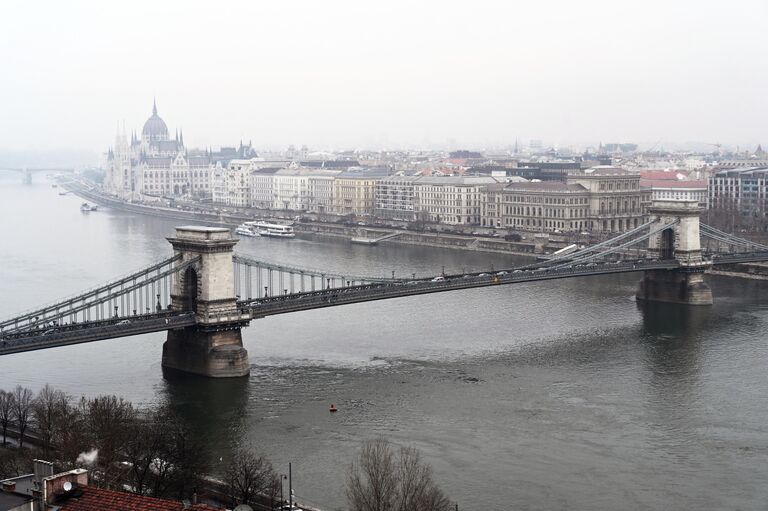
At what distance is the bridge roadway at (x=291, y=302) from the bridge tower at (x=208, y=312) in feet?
0.55

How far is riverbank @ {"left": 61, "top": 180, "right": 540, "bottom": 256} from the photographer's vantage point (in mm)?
54062

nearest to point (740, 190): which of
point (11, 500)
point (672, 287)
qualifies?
point (672, 287)

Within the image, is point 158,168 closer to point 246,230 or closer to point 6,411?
point 246,230

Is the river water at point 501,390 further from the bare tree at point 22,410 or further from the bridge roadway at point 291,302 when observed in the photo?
the bare tree at point 22,410

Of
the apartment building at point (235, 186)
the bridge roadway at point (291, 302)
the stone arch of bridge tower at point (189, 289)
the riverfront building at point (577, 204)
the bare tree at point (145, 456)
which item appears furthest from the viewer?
the apartment building at point (235, 186)

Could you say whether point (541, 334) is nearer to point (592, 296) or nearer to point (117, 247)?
point (592, 296)

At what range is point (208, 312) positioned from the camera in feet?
79.2

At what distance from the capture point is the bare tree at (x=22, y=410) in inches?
699

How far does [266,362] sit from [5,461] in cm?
1042

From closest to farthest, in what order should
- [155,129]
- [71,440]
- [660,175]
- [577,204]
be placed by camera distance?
[71,440] → [577,204] → [660,175] → [155,129]

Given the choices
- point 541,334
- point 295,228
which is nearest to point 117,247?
point 295,228

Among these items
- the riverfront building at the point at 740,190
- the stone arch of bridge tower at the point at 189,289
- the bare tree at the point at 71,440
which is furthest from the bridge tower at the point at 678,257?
the bare tree at the point at 71,440

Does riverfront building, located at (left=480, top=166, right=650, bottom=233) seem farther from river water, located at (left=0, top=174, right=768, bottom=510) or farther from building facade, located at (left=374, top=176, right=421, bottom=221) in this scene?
river water, located at (left=0, top=174, right=768, bottom=510)

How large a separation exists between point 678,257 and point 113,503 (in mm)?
28345
